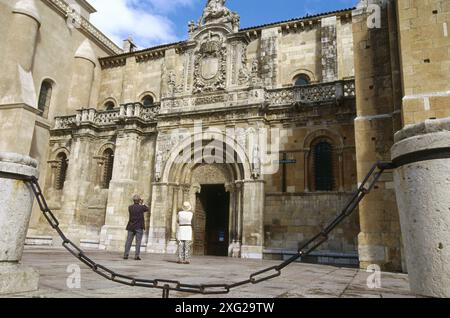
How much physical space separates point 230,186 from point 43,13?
49.6 ft

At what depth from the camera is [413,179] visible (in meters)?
2.53

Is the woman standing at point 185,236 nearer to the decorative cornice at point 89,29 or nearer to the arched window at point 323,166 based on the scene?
the arched window at point 323,166

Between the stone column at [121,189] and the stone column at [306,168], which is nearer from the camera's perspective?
the stone column at [306,168]

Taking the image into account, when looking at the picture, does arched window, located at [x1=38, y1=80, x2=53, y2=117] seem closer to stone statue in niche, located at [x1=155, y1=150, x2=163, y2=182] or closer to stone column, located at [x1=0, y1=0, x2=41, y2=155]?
stone column, located at [x1=0, y1=0, x2=41, y2=155]

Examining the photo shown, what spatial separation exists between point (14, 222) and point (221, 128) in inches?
497

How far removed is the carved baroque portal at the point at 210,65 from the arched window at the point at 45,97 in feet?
30.5

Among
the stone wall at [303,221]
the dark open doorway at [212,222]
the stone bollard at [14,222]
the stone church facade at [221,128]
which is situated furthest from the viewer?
the dark open doorway at [212,222]

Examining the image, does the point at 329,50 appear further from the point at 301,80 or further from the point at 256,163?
the point at 256,163

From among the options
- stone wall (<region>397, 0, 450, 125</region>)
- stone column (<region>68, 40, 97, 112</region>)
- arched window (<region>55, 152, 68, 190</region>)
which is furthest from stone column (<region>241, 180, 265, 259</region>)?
stone column (<region>68, 40, 97, 112</region>)

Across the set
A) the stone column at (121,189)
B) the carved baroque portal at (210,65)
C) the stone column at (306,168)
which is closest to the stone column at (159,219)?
the stone column at (121,189)

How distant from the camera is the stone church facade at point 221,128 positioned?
1112 centimetres

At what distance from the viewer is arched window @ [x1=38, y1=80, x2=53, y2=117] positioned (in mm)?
20297

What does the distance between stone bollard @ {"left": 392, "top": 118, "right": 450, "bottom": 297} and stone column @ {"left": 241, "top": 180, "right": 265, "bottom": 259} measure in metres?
11.6

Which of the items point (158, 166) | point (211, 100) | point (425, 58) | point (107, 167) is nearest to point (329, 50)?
point (211, 100)
